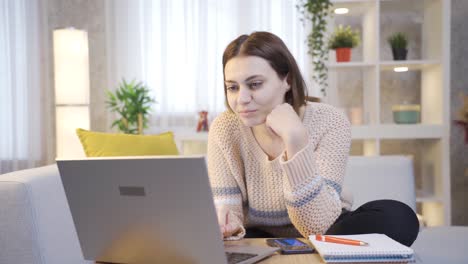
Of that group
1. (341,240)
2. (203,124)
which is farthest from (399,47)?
(341,240)

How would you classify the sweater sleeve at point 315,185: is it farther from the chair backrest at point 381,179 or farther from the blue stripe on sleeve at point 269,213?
the chair backrest at point 381,179

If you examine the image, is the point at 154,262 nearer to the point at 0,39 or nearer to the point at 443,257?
the point at 443,257

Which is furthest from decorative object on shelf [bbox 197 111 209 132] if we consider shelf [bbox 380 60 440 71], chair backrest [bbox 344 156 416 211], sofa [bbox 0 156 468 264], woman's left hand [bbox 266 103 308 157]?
woman's left hand [bbox 266 103 308 157]

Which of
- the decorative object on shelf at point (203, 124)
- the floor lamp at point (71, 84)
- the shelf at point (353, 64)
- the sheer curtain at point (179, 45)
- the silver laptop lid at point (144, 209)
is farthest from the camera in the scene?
the sheer curtain at point (179, 45)

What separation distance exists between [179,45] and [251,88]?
9.81ft

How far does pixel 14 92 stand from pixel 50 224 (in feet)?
10.5

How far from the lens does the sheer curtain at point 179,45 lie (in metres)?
4.39

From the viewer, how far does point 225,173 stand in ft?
5.74

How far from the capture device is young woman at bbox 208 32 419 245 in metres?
1.41

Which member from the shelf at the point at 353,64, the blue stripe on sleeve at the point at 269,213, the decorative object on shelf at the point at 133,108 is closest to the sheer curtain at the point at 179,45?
the decorative object on shelf at the point at 133,108

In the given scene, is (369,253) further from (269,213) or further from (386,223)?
(269,213)

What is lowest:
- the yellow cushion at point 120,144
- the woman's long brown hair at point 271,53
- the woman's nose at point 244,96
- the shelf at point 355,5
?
the yellow cushion at point 120,144

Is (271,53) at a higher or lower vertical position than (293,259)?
higher

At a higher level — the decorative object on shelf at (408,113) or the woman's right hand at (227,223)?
the decorative object on shelf at (408,113)
